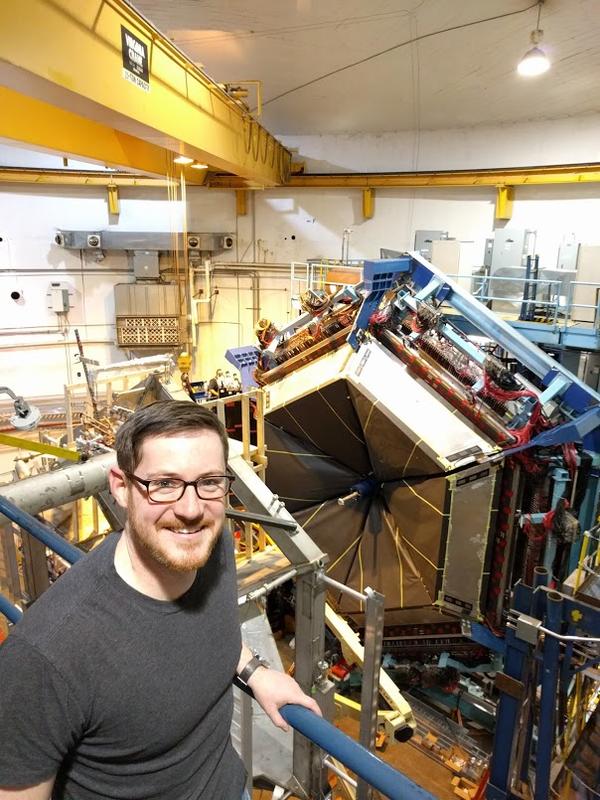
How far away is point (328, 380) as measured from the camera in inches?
197

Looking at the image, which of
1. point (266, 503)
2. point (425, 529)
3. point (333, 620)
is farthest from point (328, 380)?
point (266, 503)

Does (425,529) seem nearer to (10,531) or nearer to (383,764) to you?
(10,531)

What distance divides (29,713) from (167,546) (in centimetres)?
35

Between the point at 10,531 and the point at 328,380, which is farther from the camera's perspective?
the point at 328,380

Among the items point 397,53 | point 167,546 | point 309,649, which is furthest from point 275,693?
point 397,53

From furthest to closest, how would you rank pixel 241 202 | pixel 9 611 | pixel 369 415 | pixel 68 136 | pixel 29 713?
pixel 241 202 < pixel 68 136 < pixel 369 415 < pixel 9 611 < pixel 29 713

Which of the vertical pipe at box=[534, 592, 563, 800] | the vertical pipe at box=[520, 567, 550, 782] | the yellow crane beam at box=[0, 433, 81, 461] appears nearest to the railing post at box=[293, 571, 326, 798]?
the yellow crane beam at box=[0, 433, 81, 461]

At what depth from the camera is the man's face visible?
106 centimetres

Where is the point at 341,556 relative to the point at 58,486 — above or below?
below

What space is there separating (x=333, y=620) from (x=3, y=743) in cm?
355

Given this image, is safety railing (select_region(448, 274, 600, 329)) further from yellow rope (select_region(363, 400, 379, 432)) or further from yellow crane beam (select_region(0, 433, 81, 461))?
A: yellow crane beam (select_region(0, 433, 81, 461))

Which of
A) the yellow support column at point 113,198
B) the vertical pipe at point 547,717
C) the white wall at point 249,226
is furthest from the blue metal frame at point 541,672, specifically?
the yellow support column at point 113,198

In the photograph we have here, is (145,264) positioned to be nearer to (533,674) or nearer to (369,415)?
(369,415)

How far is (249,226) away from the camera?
11406 mm
